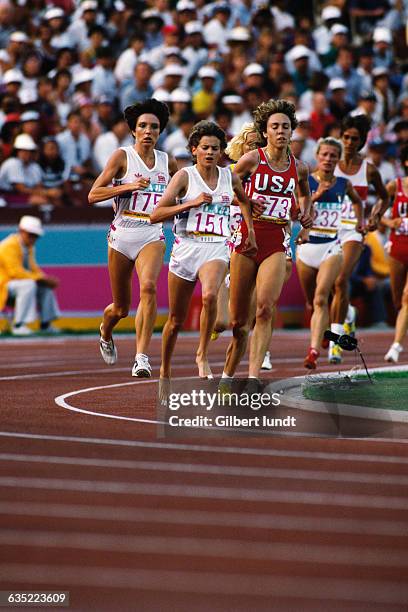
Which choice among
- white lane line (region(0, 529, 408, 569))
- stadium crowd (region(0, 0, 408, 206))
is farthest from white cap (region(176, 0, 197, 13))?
white lane line (region(0, 529, 408, 569))

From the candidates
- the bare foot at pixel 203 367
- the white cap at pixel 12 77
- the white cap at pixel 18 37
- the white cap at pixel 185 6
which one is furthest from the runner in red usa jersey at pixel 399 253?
the white cap at pixel 185 6

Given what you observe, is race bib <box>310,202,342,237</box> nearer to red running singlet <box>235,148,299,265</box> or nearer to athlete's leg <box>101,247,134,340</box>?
athlete's leg <box>101,247,134,340</box>

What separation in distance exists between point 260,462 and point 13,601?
4194mm

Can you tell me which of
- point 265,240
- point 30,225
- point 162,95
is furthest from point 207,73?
point 265,240

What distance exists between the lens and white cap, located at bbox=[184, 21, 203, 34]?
28312 millimetres

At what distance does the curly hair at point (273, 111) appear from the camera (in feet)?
48.4

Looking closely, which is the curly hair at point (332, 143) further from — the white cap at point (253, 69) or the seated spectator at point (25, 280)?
the white cap at point (253, 69)

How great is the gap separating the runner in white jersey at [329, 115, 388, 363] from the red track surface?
6353 mm

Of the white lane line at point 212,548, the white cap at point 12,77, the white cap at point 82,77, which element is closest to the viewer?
the white lane line at point 212,548

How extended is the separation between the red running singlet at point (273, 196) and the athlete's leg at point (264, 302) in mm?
236

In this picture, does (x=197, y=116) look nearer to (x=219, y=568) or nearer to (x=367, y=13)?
(x=367, y=13)

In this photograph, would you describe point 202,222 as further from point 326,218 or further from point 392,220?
point 392,220

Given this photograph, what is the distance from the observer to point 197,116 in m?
26.8

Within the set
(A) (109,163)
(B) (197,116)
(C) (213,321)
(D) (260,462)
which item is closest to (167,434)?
(D) (260,462)
